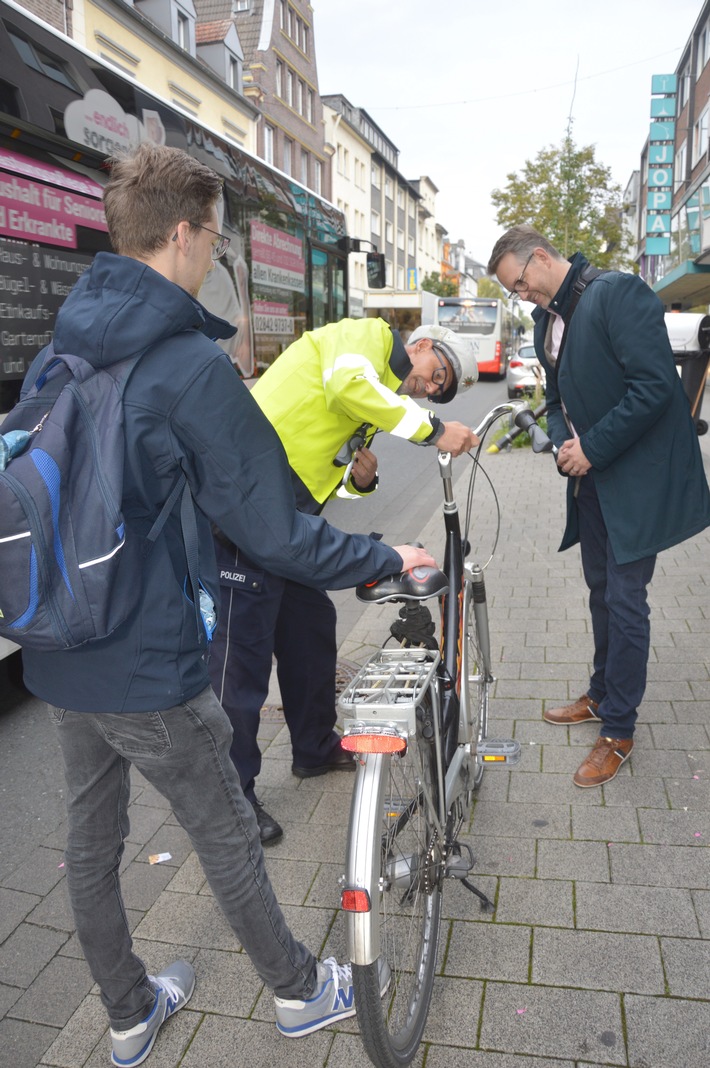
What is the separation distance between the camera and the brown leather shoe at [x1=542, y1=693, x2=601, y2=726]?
12.8 feet

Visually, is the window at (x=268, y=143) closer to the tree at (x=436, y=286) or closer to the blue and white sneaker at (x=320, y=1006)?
the tree at (x=436, y=286)

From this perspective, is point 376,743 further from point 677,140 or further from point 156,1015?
point 677,140

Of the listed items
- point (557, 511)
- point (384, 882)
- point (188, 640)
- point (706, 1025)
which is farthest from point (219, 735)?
point (557, 511)

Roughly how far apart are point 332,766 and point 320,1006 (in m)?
1.41

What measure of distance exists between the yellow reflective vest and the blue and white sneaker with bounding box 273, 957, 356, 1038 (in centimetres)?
147

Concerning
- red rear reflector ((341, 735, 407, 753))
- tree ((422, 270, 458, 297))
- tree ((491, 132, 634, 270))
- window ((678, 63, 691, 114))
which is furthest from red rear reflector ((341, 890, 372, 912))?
tree ((422, 270, 458, 297))

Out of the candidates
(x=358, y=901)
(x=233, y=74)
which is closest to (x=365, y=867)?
(x=358, y=901)

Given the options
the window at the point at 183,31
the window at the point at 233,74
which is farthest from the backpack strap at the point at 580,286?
the window at the point at 233,74

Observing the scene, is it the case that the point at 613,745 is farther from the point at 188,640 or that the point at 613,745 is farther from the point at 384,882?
the point at 188,640

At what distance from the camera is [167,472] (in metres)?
1.78

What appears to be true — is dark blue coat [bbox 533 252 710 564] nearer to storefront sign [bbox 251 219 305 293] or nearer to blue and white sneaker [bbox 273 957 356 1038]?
blue and white sneaker [bbox 273 957 356 1038]

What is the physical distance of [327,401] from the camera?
2846 mm

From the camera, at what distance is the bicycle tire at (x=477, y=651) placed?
10.3 ft

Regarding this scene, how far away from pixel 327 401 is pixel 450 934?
1664 mm
